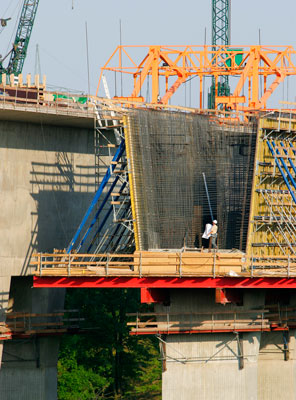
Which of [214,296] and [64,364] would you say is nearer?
[214,296]

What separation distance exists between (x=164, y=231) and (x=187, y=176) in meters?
3.60

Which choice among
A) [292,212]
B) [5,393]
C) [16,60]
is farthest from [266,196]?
[16,60]

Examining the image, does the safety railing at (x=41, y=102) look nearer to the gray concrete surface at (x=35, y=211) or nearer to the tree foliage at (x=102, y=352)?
the gray concrete surface at (x=35, y=211)

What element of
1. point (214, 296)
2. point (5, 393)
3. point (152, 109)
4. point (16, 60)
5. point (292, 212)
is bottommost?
point (5, 393)

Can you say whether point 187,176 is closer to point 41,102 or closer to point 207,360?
point 41,102

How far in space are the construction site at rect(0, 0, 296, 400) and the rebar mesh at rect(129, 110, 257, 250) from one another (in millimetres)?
81

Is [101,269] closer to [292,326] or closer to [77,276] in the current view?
[77,276]

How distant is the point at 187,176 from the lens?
66125mm

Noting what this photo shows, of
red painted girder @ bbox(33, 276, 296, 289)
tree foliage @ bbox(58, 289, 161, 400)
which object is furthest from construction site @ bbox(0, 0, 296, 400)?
tree foliage @ bbox(58, 289, 161, 400)

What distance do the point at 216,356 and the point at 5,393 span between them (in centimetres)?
1569

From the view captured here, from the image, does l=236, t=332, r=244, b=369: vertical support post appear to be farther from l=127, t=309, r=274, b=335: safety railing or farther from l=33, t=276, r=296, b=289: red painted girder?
l=33, t=276, r=296, b=289: red painted girder

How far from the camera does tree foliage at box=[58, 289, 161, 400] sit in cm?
8694

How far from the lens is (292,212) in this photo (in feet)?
224

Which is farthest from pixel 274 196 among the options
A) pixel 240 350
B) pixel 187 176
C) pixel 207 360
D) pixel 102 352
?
pixel 102 352
